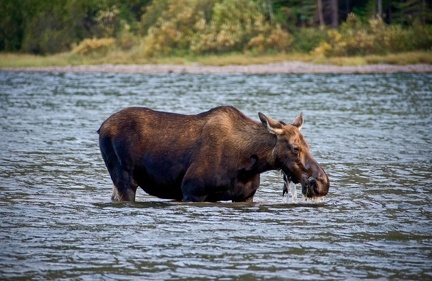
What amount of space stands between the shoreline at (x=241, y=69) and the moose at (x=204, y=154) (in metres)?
46.1

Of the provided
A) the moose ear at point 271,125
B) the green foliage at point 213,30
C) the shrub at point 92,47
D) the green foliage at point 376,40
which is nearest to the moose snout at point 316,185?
the moose ear at point 271,125

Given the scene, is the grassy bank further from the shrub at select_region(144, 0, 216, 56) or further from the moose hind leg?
the moose hind leg

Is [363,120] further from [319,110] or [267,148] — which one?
[267,148]

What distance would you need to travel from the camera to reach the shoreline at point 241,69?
59.3 meters

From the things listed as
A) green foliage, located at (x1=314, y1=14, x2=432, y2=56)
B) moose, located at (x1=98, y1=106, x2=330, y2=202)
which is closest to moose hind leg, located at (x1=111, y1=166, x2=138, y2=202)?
moose, located at (x1=98, y1=106, x2=330, y2=202)

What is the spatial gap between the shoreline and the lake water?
30984 millimetres

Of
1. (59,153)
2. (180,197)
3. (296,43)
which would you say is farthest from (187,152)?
(296,43)

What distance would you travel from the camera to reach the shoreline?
59281 millimetres

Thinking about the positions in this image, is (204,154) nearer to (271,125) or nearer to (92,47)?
(271,125)

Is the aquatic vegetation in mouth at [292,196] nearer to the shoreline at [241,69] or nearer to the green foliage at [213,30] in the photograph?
the shoreline at [241,69]

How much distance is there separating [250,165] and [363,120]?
1796 cm

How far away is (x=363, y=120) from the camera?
30.5 m

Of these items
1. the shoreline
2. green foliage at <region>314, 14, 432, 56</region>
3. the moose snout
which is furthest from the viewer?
green foliage at <region>314, 14, 432, 56</region>

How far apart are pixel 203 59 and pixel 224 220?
184ft
